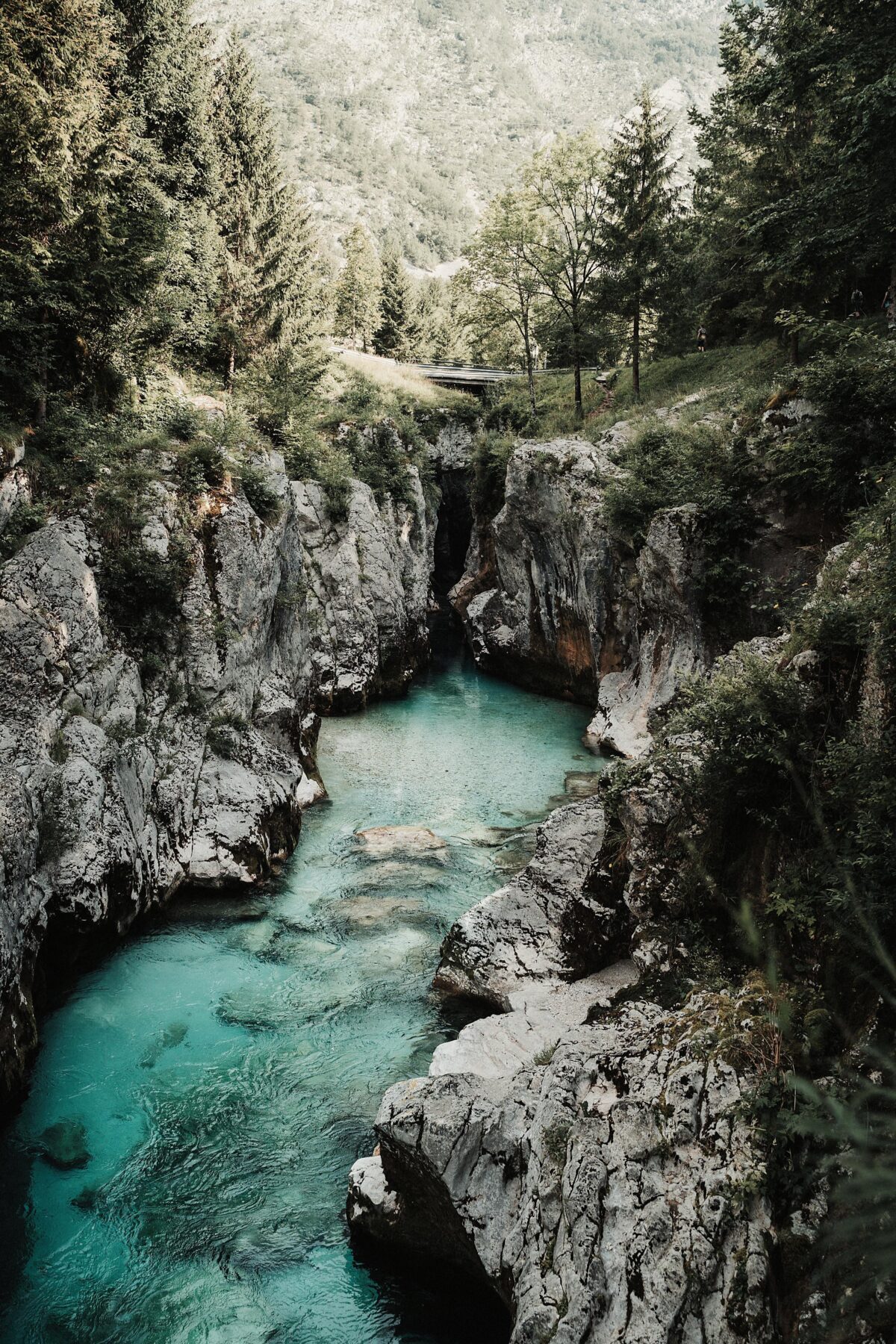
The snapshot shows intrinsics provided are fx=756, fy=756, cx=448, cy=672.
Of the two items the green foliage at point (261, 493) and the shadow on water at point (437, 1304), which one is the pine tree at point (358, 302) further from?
the shadow on water at point (437, 1304)

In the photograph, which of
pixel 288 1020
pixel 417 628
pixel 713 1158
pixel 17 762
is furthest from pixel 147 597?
pixel 417 628

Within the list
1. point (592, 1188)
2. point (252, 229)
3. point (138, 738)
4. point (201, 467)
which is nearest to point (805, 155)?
point (201, 467)

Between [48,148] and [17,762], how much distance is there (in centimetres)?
1084

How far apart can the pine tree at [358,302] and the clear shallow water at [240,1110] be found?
Answer: 43466mm

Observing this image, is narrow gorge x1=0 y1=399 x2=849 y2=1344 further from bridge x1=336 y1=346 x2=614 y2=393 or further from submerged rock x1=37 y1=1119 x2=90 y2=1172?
bridge x1=336 y1=346 x2=614 y2=393

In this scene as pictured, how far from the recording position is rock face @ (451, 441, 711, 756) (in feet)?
59.8

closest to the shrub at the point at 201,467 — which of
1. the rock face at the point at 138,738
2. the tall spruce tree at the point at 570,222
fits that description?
the rock face at the point at 138,738

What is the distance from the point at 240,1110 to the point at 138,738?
6.03 metres

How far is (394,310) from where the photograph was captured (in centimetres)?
5250

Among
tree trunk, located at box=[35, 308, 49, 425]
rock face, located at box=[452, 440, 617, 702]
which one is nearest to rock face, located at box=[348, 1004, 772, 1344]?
tree trunk, located at box=[35, 308, 49, 425]

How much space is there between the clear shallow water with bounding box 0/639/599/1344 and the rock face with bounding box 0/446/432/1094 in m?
0.75

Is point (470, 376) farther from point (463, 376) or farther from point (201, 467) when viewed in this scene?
point (201, 467)

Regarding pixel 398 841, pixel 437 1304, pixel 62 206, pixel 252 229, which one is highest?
pixel 252 229

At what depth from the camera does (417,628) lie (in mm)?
28891
